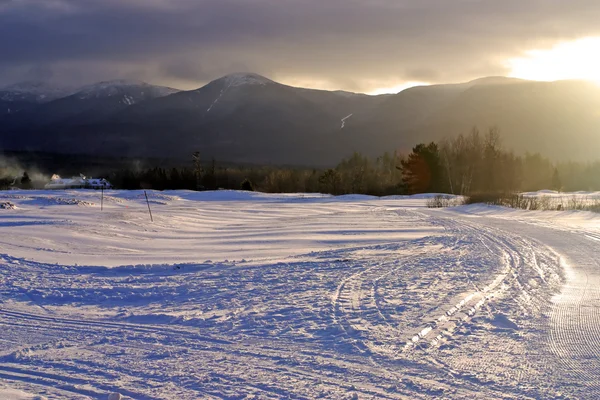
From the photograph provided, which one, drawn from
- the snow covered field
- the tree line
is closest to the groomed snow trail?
the snow covered field

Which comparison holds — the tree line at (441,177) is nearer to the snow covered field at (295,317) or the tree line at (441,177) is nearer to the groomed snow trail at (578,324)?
the groomed snow trail at (578,324)

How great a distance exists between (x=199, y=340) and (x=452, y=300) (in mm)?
4149

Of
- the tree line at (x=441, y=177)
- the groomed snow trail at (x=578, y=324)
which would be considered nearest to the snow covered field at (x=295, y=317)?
the groomed snow trail at (x=578, y=324)

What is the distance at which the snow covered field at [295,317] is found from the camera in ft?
17.3

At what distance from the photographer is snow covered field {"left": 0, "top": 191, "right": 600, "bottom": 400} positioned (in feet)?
17.3

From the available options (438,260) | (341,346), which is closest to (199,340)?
(341,346)

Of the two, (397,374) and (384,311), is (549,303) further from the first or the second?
(397,374)

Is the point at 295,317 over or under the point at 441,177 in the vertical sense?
under

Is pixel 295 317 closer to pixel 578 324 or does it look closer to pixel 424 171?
pixel 578 324

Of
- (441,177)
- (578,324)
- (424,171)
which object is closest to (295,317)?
(578,324)

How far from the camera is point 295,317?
7570 millimetres

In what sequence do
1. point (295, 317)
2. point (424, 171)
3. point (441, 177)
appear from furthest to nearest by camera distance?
1. point (441, 177)
2. point (424, 171)
3. point (295, 317)

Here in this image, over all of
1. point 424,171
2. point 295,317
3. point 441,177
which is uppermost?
point 424,171

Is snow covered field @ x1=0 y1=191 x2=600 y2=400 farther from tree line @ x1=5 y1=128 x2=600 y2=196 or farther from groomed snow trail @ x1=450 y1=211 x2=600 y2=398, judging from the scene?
tree line @ x1=5 y1=128 x2=600 y2=196
